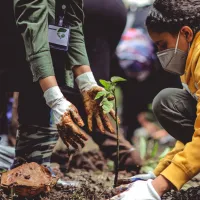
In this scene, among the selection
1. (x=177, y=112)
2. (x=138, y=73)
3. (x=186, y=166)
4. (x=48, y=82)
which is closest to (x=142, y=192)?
(x=186, y=166)

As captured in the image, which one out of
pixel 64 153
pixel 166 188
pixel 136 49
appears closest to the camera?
pixel 166 188

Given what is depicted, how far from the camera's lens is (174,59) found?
2775 millimetres

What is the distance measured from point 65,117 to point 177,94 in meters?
0.90

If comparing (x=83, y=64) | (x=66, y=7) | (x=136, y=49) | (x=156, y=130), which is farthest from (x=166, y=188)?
(x=156, y=130)

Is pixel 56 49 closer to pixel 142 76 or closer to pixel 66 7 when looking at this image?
pixel 66 7

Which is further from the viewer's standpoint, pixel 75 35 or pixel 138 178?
pixel 75 35

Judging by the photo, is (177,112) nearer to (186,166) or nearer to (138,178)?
(138,178)

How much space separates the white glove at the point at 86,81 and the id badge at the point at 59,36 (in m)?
0.22

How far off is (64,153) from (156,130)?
2642 mm

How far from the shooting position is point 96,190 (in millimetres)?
3029

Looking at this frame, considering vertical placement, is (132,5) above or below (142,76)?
above

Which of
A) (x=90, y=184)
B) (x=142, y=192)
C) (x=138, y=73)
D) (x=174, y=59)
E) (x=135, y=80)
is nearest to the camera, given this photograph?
(x=142, y=192)

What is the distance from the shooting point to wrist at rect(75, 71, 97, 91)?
2.87 meters

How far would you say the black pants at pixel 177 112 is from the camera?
3.06m
